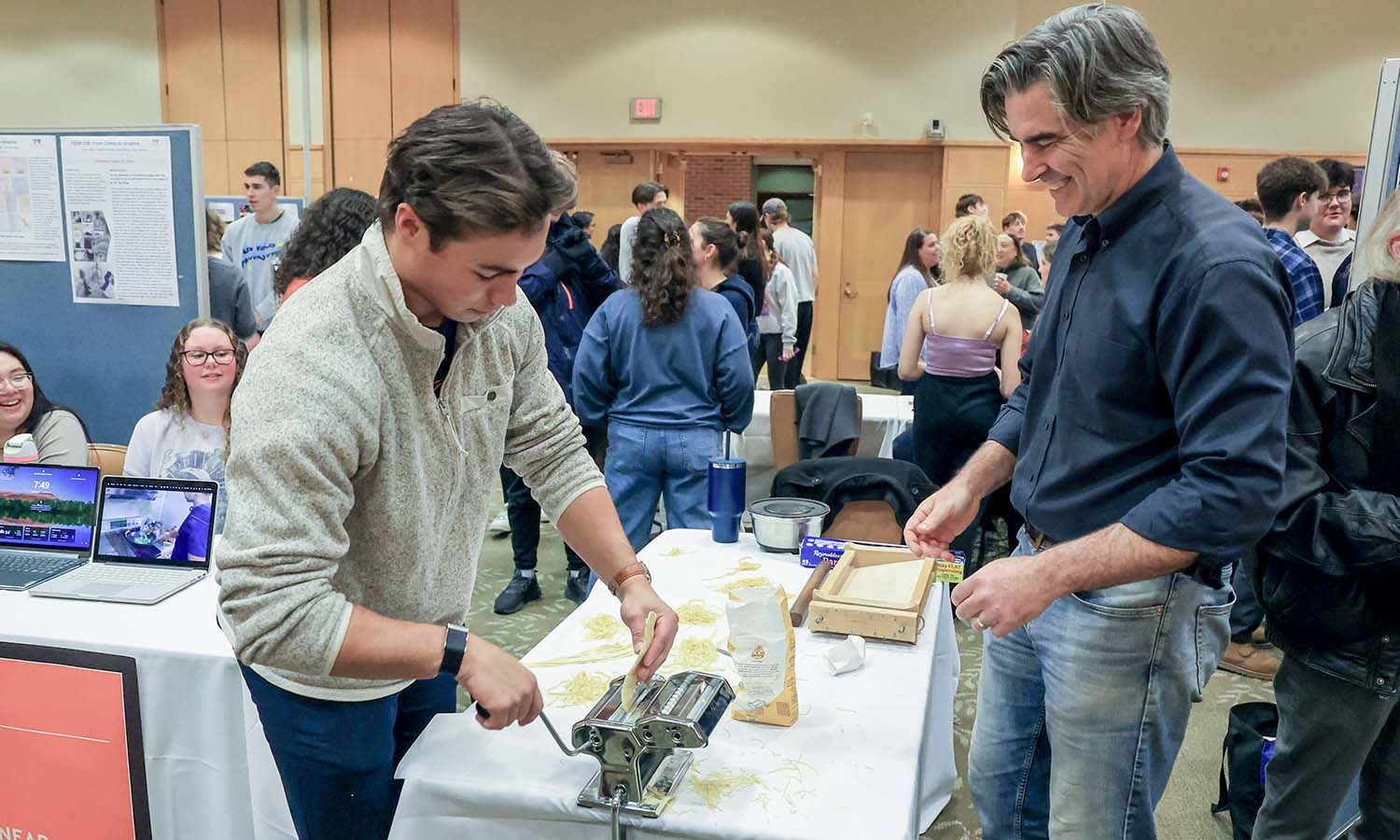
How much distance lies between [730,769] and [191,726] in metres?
1.08

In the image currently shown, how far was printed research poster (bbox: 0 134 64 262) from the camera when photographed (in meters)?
3.74

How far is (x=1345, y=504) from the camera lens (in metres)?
1.57

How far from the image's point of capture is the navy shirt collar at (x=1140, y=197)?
135cm

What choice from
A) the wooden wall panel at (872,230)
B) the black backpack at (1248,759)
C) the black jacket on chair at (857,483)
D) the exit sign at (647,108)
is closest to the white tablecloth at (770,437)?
the black jacket on chair at (857,483)

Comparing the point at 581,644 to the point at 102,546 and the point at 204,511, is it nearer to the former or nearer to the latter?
the point at 204,511

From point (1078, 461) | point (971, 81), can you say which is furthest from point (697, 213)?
point (1078, 461)

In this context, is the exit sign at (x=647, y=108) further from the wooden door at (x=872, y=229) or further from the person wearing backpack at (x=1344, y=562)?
the person wearing backpack at (x=1344, y=562)

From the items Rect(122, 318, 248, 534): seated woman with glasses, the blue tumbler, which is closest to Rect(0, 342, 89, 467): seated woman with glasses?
Rect(122, 318, 248, 534): seated woman with glasses

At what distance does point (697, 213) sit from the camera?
987 centimetres

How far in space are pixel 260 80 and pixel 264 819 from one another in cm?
992

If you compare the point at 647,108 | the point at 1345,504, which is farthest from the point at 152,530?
the point at 647,108

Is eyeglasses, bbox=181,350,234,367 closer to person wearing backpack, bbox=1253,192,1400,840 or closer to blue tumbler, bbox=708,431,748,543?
blue tumbler, bbox=708,431,748,543

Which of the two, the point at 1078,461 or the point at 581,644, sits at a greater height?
the point at 1078,461

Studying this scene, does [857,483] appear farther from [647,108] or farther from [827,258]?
[647,108]
